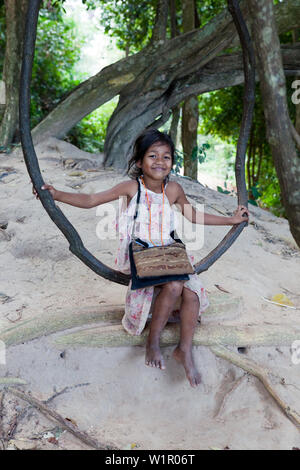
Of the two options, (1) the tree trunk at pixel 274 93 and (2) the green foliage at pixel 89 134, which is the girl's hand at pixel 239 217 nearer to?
(1) the tree trunk at pixel 274 93

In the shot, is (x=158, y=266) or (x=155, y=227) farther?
(x=155, y=227)

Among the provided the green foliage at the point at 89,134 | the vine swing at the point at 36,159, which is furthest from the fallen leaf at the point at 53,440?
the green foliage at the point at 89,134

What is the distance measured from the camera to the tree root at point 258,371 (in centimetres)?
214

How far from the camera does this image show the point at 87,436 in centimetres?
205

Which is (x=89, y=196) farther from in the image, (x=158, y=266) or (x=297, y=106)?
(x=297, y=106)

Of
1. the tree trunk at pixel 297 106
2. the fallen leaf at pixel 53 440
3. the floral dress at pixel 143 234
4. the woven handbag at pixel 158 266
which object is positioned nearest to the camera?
the fallen leaf at pixel 53 440

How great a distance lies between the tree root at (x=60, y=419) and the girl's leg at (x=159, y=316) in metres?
0.46

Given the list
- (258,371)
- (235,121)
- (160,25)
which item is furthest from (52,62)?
(258,371)

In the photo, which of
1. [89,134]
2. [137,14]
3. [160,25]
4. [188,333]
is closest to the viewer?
[188,333]

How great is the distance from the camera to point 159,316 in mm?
2355

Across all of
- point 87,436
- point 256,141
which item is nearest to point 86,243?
point 87,436

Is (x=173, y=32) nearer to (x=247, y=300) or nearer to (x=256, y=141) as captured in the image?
(x=256, y=141)

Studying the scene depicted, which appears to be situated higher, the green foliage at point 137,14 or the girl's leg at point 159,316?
the green foliage at point 137,14

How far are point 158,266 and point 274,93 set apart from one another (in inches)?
42.6
